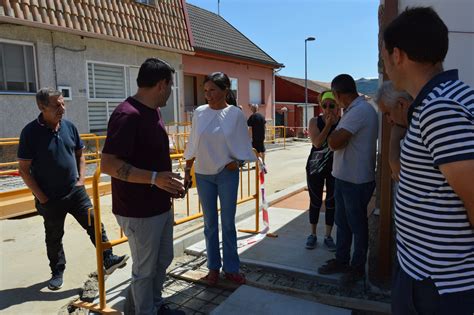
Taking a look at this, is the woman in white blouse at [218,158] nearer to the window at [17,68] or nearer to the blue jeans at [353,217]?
the blue jeans at [353,217]

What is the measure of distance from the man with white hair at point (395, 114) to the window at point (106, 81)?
1067cm

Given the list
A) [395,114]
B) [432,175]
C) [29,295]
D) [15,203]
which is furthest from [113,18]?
[432,175]

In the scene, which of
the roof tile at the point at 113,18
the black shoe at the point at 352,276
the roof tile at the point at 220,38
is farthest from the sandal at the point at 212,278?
the roof tile at the point at 220,38

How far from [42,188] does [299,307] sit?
2.61m

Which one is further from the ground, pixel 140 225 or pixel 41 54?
pixel 41 54

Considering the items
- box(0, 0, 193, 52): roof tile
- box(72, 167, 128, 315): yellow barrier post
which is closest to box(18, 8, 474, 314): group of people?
box(72, 167, 128, 315): yellow barrier post

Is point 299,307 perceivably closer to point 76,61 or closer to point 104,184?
point 104,184

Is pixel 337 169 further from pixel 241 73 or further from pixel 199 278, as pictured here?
pixel 241 73

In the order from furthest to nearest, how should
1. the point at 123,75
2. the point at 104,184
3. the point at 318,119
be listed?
1. the point at 123,75
2. the point at 104,184
3. the point at 318,119

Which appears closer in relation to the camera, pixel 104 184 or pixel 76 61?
pixel 104 184

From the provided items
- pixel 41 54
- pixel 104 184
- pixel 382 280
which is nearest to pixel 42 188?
pixel 382 280

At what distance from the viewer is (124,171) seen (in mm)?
2480

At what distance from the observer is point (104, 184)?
7824mm

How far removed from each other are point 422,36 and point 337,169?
2137 millimetres
